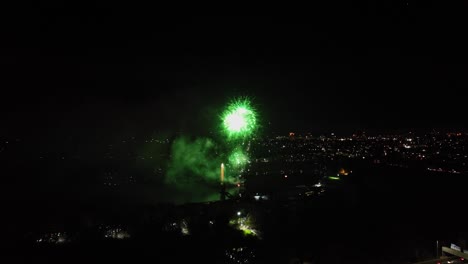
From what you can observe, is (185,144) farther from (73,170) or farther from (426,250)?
(426,250)

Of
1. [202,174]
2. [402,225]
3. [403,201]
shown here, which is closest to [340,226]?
[402,225]

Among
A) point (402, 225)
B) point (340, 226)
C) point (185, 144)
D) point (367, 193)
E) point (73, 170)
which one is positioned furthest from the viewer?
point (185, 144)

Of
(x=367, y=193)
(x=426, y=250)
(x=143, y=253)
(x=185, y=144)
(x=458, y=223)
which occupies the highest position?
(x=185, y=144)

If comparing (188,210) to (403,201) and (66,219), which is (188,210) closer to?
(66,219)

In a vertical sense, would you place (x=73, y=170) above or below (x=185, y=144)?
below

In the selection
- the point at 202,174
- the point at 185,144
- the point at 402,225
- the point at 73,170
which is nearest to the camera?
the point at 402,225

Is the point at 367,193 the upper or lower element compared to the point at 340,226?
upper

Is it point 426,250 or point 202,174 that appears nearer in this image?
point 426,250

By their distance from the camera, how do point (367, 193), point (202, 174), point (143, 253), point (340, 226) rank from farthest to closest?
point (202, 174) < point (367, 193) < point (340, 226) < point (143, 253)

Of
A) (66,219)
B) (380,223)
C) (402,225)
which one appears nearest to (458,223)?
(402,225)

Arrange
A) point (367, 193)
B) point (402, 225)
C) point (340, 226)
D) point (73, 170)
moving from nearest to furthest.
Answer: point (340, 226), point (402, 225), point (367, 193), point (73, 170)
